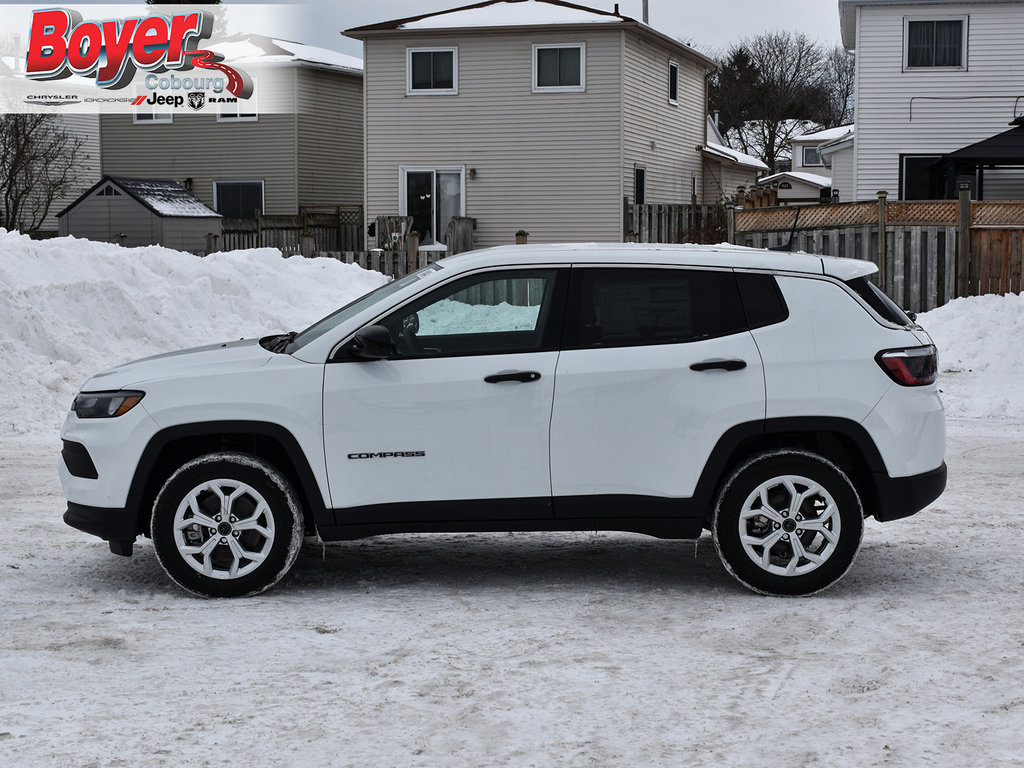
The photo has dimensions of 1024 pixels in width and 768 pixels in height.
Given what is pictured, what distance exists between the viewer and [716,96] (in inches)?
3076

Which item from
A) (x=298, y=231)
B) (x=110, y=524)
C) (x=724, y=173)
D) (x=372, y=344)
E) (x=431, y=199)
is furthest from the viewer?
(x=724, y=173)

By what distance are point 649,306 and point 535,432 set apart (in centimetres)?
85

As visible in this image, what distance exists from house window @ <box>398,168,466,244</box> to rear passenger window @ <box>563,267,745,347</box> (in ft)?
87.2

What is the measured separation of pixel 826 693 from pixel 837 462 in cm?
196

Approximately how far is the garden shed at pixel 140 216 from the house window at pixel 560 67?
9.32 meters

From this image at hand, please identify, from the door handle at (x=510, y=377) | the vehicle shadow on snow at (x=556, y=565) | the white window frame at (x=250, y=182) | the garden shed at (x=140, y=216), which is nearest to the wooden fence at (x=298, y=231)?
the garden shed at (x=140, y=216)

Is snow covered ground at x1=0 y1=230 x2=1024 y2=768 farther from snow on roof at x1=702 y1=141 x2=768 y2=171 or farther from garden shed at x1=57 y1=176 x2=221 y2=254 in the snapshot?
snow on roof at x1=702 y1=141 x2=768 y2=171

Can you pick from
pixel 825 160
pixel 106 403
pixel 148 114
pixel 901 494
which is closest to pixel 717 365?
pixel 901 494

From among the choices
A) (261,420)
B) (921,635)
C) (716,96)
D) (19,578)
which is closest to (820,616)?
(921,635)

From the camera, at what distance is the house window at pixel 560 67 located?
32.5m

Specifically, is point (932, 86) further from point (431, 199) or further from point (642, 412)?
point (642, 412)

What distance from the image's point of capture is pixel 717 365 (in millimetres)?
6672

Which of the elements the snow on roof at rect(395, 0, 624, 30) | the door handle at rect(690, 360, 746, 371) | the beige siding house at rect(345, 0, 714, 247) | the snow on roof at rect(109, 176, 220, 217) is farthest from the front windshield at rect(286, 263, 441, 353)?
the snow on roof at rect(109, 176, 220, 217)

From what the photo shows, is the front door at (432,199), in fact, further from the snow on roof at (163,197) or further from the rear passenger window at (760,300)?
the rear passenger window at (760,300)
